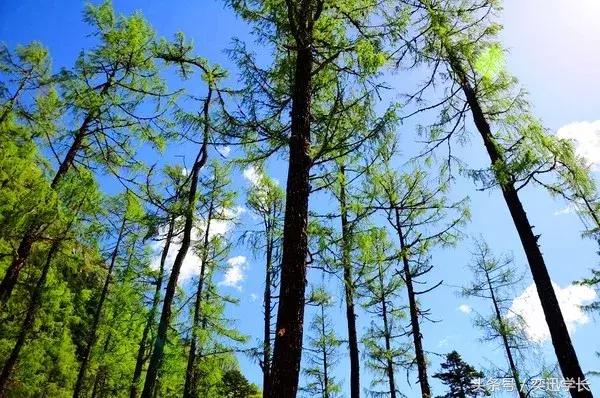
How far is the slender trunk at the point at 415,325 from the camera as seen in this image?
11039 millimetres

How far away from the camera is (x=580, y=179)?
714 cm

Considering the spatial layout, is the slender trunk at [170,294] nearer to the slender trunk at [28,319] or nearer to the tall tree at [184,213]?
the tall tree at [184,213]

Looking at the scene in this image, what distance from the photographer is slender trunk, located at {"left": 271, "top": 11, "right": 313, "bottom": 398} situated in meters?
4.17

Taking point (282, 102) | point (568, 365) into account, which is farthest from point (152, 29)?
point (568, 365)

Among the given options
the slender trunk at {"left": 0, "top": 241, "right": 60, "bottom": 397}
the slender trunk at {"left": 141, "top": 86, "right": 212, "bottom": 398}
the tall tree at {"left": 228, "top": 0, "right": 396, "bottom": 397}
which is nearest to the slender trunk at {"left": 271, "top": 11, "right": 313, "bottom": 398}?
the tall tree at {"left": 228, "top": 0, "right": 396, "bottom": 397}

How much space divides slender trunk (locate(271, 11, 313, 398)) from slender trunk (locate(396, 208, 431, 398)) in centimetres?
686

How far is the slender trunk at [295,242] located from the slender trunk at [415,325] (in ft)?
22.5

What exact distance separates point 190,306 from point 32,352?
9.81m

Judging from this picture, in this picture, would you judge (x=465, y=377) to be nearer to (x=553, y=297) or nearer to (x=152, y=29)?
(x=553, y=297)

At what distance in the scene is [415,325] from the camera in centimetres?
1171

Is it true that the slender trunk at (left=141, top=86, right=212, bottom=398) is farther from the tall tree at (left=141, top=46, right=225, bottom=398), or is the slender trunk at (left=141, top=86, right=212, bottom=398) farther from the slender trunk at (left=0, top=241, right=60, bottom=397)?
the slender trunk at (left=0, top=241, right=60, bottom=397)

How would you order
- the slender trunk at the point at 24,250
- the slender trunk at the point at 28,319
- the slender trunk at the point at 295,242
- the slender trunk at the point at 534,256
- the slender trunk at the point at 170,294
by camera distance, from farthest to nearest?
the slender trunk at the point at 28,319, the slender trunk at the point at 24,250, the slender trunk at the point at 170,294, the slender trunk at the point at 534,256, the slender trunk at the point at 295,242

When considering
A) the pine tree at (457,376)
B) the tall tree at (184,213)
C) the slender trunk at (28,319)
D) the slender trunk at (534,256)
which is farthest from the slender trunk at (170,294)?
the pine tree at (457,376)

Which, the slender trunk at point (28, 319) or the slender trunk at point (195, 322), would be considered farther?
the slender trunk at point (28, 319)
